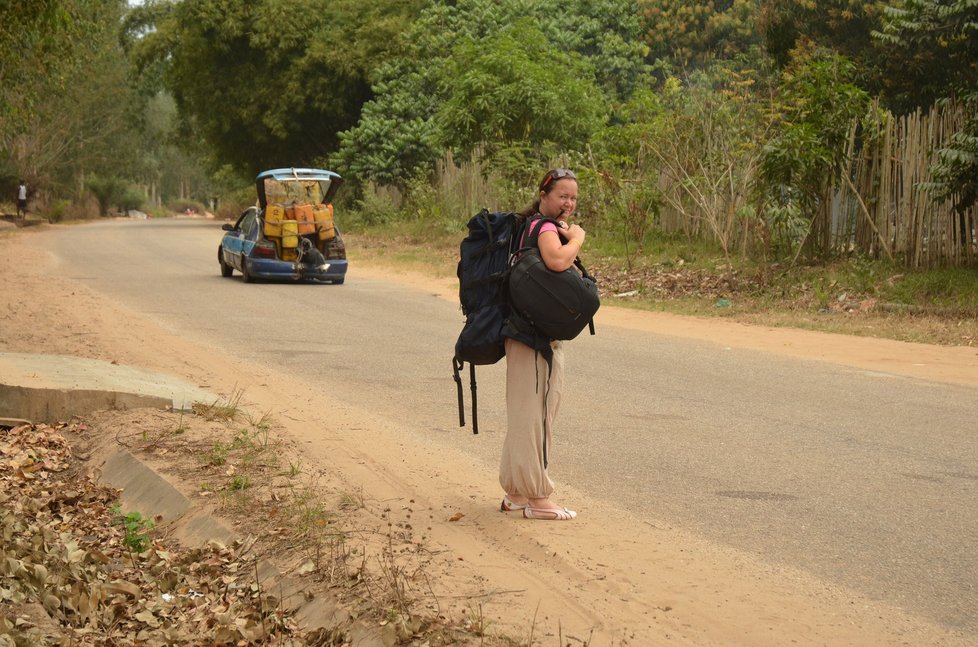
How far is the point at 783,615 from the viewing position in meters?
4.90

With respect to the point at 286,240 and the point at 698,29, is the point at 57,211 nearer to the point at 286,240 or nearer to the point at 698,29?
the point at 698,29

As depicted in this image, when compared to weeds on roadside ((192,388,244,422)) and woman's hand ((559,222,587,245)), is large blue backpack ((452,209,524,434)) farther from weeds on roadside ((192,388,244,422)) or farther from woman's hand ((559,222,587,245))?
weeds on roadside ((192,388,244,422))

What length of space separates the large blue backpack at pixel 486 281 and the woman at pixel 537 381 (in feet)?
0.26

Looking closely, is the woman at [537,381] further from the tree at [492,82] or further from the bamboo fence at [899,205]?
the tree at [492,82]

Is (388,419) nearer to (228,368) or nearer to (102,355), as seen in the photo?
(228,368)

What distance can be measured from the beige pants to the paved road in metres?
0.70

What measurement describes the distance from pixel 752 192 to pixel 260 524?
12911 millimetres

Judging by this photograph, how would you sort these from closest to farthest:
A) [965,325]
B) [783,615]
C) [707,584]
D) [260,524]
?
[783,615], [707,584], [260,524], [965,325]

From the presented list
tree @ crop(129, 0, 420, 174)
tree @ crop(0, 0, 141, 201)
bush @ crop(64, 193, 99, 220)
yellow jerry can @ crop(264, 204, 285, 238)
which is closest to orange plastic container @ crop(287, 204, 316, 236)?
yellow jerry can @ crop(264, 204, 285, 238)

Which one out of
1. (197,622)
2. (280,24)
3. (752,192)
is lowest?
(197,622)

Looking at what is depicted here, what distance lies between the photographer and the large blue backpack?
239 inches

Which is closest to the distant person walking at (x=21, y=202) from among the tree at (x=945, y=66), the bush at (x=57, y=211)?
the bush at (x=57, y=211)

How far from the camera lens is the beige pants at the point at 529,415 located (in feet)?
20.0

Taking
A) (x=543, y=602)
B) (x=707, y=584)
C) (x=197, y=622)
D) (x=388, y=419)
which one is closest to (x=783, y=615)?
(x=707, y=584)
